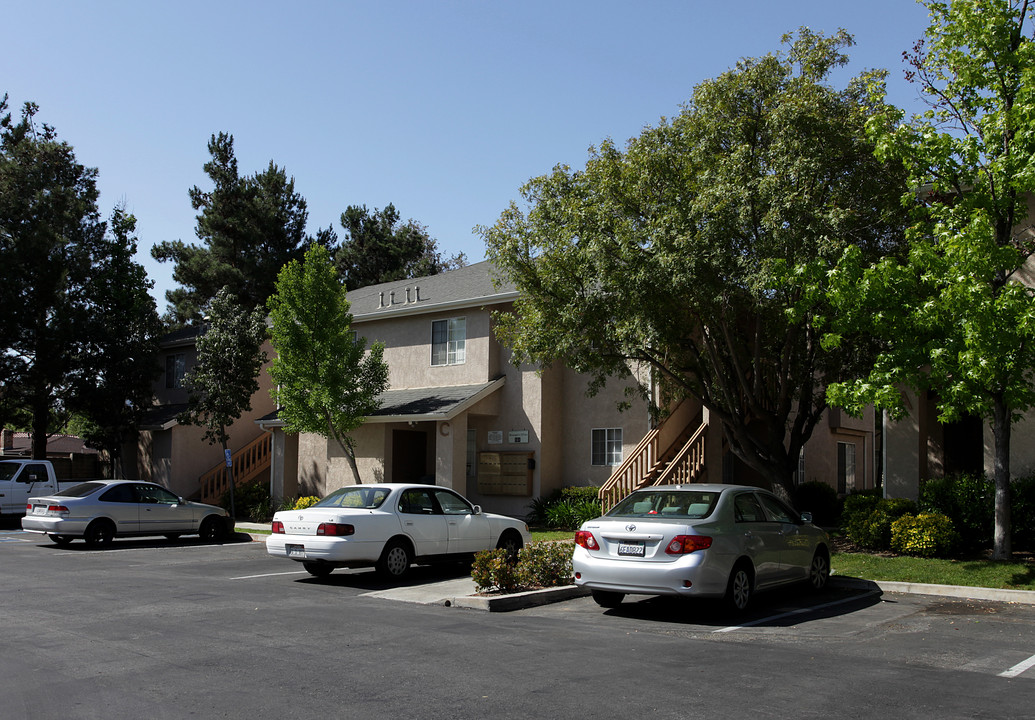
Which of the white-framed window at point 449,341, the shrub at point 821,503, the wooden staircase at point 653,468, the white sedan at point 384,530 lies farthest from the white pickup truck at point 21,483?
the shrub at point 821,503

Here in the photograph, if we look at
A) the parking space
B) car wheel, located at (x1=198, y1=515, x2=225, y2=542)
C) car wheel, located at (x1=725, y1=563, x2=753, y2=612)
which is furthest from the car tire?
car wheel, located at (x1=198, y1=515, x2=225, y2=542)

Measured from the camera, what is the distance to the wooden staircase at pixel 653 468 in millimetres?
19953

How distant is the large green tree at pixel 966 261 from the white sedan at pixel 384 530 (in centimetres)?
613

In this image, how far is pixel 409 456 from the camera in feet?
87.8

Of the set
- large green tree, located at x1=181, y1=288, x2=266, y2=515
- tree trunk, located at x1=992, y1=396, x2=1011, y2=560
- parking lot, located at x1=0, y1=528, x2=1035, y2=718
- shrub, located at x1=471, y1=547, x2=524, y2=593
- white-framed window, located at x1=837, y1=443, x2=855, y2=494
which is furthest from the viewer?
white-framed window, located at x1=837, y1=443, x2=855, y2=494

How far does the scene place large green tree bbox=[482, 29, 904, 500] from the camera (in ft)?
47.1

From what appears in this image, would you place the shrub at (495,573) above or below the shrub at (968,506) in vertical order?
below

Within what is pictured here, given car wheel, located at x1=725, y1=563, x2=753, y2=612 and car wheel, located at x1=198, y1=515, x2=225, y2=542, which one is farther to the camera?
car wheel, located at x1=198, y1=515, x2=225, y2=542

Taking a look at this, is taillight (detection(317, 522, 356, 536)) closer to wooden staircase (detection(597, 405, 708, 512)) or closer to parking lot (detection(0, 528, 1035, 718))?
parking lot (detection(0, 528, 1035, 718))

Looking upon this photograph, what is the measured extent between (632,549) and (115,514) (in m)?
13.5

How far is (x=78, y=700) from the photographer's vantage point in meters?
6.23

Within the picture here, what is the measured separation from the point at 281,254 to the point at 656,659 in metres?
43.2

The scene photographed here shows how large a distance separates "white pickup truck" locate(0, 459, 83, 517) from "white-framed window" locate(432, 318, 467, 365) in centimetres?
1085

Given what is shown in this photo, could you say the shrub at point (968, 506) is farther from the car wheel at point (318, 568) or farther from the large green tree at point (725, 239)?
the car wheel at point (318, 568)
